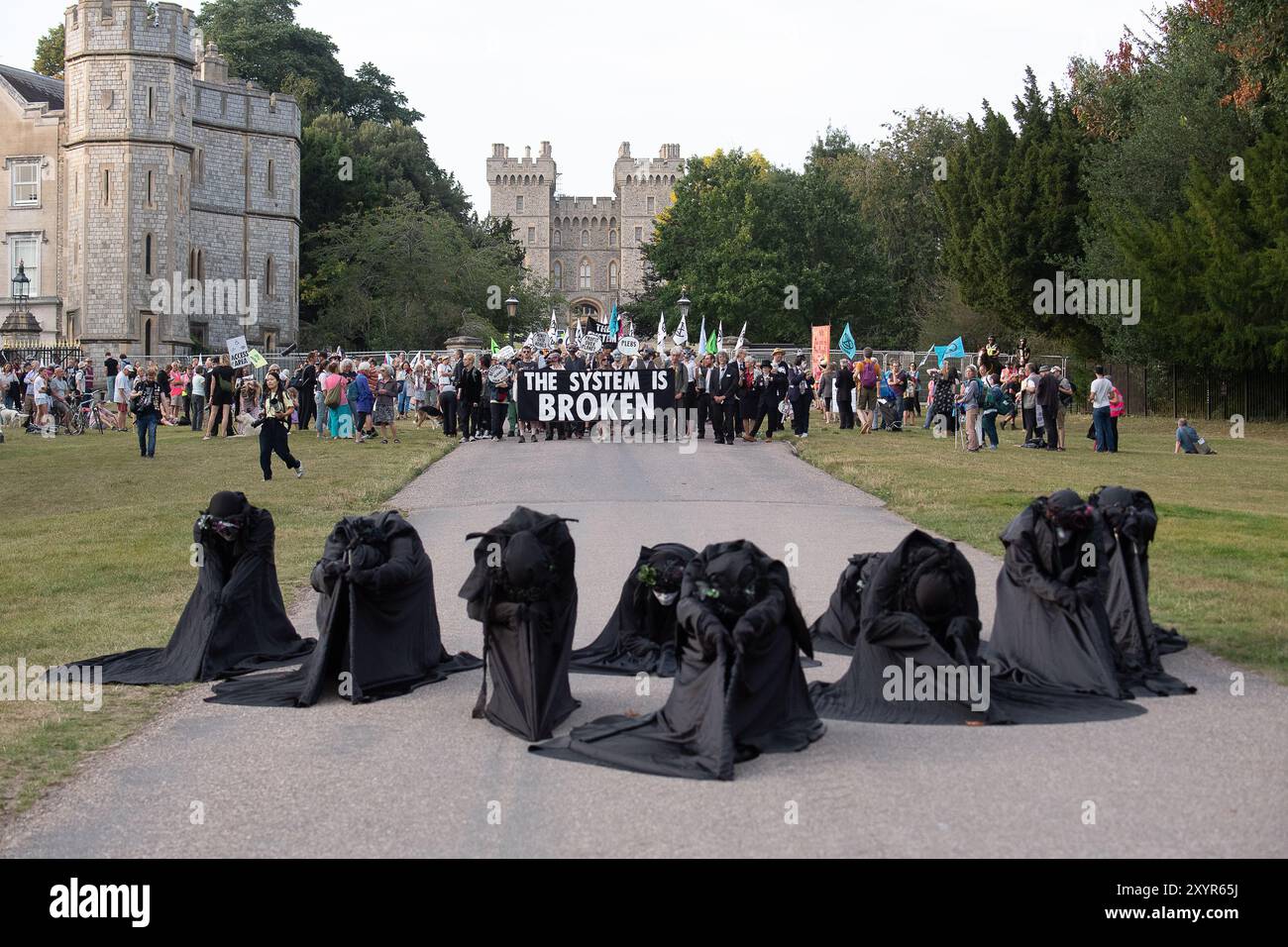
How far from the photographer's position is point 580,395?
3142cm

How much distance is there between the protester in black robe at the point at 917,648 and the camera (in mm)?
8539

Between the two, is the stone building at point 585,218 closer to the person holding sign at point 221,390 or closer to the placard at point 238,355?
the placard at point 238,355

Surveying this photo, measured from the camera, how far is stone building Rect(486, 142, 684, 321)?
148625 mm

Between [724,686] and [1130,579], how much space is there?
3.80 meters

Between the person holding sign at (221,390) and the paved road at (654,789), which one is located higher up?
the person holding sign at (221,390)

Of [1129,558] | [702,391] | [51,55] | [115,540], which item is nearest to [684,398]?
[702,391]

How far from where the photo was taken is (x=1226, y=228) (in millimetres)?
39281

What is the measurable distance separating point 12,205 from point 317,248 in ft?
52.4

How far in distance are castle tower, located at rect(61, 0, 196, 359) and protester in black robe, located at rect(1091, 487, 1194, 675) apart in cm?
5857

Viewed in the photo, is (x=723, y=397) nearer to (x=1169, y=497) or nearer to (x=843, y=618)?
(x=1169, y=497)

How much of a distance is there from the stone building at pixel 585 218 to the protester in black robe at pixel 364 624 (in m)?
139

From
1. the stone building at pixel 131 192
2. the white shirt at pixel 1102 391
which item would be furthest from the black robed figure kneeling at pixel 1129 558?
the stone building at pixel 131 192

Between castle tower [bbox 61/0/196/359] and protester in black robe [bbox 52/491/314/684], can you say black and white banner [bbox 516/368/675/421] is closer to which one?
protester in black robe [bbox 52/491/314/684]

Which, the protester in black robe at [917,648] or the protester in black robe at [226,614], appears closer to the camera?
the protester in black robe at [917,648]
